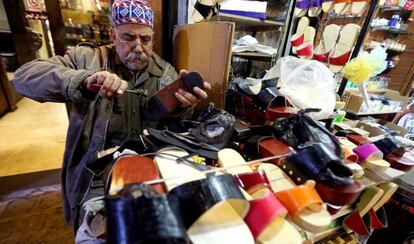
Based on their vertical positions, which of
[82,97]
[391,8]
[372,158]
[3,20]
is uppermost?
[391,8]

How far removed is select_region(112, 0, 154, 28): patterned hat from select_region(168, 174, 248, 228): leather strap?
0.76m

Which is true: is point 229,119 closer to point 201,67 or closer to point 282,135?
point 282,135

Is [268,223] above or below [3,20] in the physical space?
below

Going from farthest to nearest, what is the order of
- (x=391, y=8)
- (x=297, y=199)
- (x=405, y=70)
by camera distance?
(x=405, y=70) < (x=391, y=8) < (x=297, y=199)

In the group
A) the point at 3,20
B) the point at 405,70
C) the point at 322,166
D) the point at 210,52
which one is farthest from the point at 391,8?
the point at 3,20

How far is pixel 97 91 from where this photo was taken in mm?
598

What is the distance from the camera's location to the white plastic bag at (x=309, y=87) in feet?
2.69

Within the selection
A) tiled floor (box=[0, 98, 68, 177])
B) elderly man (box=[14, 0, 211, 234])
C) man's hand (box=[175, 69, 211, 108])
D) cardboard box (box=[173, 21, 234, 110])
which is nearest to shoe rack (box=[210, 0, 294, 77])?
cardboard box (box=[173, 21, 234, 110])

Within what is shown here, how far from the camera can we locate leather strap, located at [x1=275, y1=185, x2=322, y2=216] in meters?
0.37

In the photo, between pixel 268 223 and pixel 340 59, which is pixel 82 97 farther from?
pixel 340 59

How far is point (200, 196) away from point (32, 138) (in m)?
2.40

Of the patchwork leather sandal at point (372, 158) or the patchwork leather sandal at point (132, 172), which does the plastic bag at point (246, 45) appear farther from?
the patchwork leather sandal at point (132, 172)

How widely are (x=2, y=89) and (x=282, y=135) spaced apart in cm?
329

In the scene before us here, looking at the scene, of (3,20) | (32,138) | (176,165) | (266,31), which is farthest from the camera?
(3,20)
